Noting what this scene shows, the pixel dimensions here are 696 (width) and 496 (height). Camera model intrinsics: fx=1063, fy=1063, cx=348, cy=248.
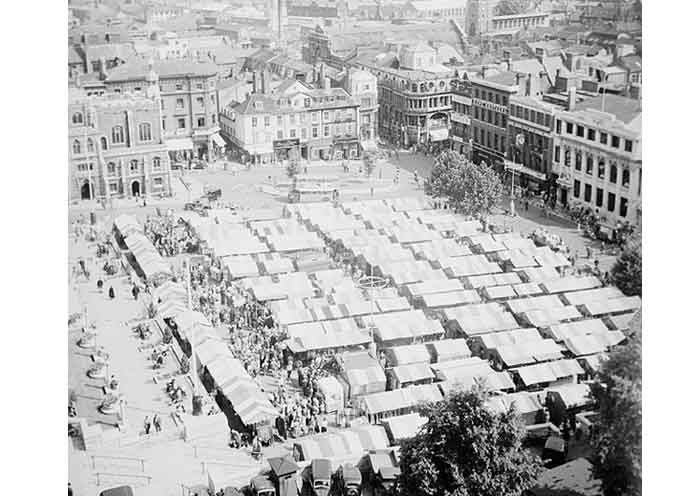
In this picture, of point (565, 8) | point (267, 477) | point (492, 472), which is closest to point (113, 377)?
point (267, 477)

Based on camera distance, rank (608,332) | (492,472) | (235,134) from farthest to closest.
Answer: (235,134)
(608,332)
(492,472)

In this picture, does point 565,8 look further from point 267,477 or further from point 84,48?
point 267,477

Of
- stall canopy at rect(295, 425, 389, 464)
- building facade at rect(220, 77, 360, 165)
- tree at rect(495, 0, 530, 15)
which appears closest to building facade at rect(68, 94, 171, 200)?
building facade at rect(220, 77, 360, 165)

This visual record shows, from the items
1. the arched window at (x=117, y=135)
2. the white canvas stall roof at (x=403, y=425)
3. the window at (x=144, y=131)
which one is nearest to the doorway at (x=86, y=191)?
the arched window at (x=117, y=135)

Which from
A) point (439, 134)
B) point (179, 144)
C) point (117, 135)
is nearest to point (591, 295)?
point (439, 134)

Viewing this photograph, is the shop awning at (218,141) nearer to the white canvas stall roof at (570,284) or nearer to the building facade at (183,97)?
the building facade at (183,97)

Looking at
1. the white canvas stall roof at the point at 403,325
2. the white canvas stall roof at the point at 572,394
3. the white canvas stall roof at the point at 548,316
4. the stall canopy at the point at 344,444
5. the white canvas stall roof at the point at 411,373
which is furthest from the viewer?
the white canvas stall roof at the point at 548,316

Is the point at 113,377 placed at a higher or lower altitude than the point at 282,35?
lower

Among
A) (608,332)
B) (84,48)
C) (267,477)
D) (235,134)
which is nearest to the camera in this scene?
(267,477)
